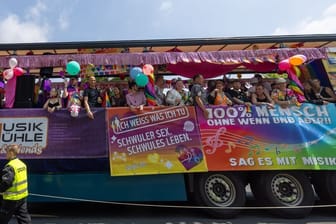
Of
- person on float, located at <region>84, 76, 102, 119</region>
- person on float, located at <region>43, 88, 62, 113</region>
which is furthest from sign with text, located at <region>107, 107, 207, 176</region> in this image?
person on float, located at <region>43, 88, 62, 113</region>

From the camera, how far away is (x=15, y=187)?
4.81 metres

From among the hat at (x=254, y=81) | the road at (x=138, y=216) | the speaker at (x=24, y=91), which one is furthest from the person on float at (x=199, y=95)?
the speaker at (x=24, y=91)

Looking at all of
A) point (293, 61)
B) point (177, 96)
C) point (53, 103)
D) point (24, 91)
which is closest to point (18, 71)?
point (24, 91)

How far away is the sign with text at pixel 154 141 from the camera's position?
6129 millimetres

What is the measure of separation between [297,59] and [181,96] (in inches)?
107

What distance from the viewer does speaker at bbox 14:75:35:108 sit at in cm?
639

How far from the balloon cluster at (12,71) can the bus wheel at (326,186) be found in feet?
22.5

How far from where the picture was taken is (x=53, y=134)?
20.4 ft

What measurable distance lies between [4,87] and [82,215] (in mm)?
3391

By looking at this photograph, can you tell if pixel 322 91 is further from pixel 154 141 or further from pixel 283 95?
pixel 154 141

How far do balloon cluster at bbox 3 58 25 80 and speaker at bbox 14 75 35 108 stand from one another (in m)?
0.15

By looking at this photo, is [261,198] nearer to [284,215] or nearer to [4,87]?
[284,215]

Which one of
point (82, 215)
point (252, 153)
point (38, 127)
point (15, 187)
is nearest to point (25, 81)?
point (38, 127)

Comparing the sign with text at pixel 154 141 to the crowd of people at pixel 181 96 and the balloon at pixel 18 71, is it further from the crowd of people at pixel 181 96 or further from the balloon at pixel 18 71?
the balloon at pixel 18 71
